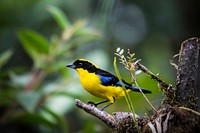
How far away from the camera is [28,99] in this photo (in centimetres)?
306

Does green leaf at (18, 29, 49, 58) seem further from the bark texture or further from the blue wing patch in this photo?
the bark texture

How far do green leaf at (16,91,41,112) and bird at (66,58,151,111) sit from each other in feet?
4.31

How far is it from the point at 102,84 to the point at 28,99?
1.43m

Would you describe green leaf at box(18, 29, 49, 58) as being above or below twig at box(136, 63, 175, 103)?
above

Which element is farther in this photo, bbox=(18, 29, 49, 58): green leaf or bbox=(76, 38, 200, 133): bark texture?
bbox=(18, 29, 49, 58): green leaf

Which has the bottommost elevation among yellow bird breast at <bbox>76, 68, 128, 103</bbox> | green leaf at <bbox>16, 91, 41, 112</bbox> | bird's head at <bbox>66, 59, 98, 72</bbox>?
yellow bird breast at <bbox>76, 68, 128, 103</bbox>

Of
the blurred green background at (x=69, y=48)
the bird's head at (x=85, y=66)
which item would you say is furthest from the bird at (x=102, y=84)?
the blurred green background at (x=69, y=48)

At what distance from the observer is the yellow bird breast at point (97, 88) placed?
5.43 feet

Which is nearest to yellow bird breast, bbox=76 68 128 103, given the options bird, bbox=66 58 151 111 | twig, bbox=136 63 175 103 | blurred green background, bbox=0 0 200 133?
bird, bbox=66 58 151 111

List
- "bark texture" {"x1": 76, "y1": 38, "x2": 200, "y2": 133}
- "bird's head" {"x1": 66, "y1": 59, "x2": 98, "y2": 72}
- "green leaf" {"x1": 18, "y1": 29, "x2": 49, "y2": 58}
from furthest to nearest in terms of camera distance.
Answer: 1. "green leaf" {"x1": 18, "y1": 29, "x2": 49, "y2": 58}
2. "bird's head" {"x1": 66, "y1": 59, "x2": 98, "y2": 72}
3. "bark texture" {"x1": 76, "y1": 38, "x2": 200, "y2": 133}

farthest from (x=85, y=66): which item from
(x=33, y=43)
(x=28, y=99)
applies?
(x=33, y=43)

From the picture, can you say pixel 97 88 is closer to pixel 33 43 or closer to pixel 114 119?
pixel 114 119

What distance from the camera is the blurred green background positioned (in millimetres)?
3242

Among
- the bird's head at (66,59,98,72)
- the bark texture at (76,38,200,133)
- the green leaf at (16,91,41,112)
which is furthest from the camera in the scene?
the green leaf at (16,91,41,112)
